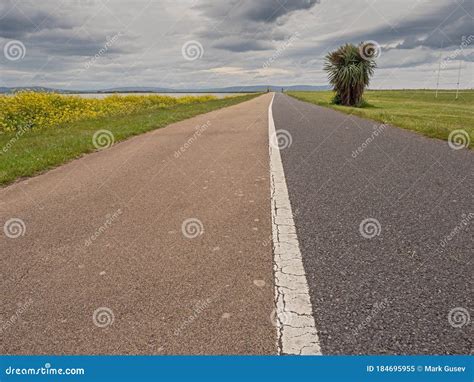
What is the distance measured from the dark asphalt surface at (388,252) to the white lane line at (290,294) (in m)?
0.06

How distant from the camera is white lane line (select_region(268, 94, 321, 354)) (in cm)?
197

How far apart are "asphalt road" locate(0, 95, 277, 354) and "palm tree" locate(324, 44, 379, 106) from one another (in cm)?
3205

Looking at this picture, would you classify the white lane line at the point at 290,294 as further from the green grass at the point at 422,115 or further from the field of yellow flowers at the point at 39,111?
the field of yellow flowers at the point at 39,111

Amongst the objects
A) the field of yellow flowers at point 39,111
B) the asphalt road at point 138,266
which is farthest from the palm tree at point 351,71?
the asphalt road at point 138,266

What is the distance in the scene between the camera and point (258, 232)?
3523mm

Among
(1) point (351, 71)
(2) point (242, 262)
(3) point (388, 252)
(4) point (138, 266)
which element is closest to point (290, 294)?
(2) point (242, 262)

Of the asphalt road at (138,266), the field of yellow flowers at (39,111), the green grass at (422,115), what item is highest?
the field of yellow flowers at (39,111)

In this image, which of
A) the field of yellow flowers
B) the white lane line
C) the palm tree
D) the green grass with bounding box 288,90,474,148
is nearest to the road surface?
the white lane line

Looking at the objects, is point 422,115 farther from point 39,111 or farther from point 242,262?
point 242,262

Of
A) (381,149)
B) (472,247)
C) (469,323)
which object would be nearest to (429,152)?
(381,149)

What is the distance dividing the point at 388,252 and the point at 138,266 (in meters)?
2.05

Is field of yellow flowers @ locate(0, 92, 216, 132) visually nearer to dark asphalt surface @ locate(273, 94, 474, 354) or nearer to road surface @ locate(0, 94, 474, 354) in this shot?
road surface @ locate(0, 94, 474, 354)

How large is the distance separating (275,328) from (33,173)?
19.7 ft

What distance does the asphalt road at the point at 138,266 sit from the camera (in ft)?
6.87
